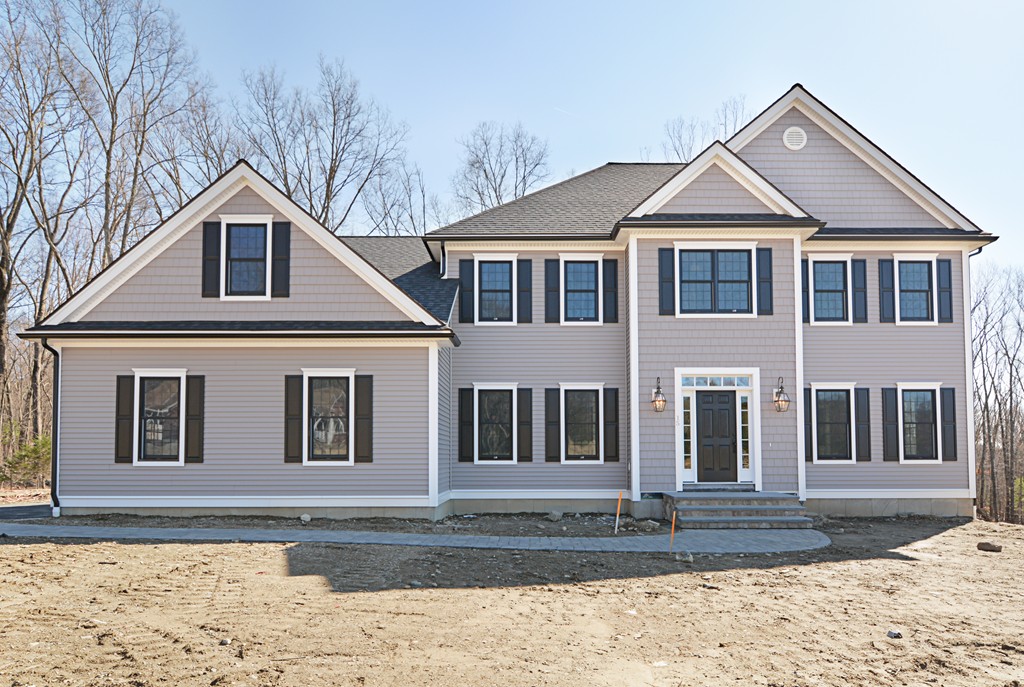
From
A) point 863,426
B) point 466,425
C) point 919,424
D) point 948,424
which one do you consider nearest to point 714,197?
point 863,426

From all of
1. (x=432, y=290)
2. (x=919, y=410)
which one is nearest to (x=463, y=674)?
(x=432, y=290)

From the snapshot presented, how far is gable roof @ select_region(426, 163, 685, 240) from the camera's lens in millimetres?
19594

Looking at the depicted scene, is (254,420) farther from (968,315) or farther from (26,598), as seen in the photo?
(968,315)

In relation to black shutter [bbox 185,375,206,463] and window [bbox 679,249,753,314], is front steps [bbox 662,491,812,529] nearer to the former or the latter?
window [bbox 679,249,753,314]

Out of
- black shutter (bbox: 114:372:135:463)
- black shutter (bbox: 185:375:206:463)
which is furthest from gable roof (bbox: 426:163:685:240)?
black shutter (bbox: 114:372:135:463)

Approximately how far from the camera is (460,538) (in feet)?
48.5

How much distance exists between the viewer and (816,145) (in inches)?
792

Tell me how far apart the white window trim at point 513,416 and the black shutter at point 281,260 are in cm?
481

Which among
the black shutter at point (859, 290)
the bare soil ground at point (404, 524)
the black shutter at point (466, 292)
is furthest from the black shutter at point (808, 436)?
the black shutter at point (466, 292)

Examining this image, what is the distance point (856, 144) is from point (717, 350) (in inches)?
244

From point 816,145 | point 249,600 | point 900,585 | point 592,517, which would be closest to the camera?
point 249,600

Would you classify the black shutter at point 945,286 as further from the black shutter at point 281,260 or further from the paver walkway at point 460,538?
the black shutter at point 281,260

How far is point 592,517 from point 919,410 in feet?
26.0

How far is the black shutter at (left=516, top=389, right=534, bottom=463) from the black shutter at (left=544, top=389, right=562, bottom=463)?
0.32 m
